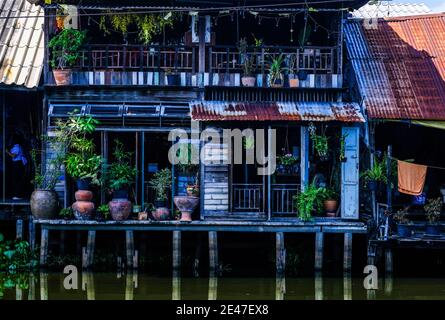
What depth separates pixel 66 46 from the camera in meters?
21.4

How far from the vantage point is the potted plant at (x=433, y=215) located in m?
20.9

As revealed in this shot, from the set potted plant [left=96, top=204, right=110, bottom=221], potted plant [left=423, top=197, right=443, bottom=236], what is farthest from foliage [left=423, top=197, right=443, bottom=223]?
potted plant [left=96, top=204, right=110, bottom=221]

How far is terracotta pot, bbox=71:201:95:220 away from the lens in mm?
20828

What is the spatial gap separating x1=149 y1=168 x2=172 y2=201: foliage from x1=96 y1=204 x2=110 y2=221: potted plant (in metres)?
1.13

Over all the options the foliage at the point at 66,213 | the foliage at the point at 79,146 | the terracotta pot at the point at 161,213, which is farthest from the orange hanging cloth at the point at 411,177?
the foliage at the point at 66,213

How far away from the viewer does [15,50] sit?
2275 cm

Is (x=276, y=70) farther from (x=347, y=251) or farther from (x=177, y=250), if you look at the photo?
(x=177, y=250)

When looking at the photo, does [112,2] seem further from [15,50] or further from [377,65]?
[377,65]

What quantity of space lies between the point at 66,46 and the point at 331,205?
6789 millimetres

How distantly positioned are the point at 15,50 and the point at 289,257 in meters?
7.97

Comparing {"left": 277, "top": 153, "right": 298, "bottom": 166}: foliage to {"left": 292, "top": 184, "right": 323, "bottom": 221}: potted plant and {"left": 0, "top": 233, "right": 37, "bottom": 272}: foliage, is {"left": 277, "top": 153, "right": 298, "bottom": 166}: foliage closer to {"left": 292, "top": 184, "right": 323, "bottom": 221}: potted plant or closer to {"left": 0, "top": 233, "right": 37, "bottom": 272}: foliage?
{"left": 292, "top": 184, "right": 323, "bottom": 221}: potted plant
